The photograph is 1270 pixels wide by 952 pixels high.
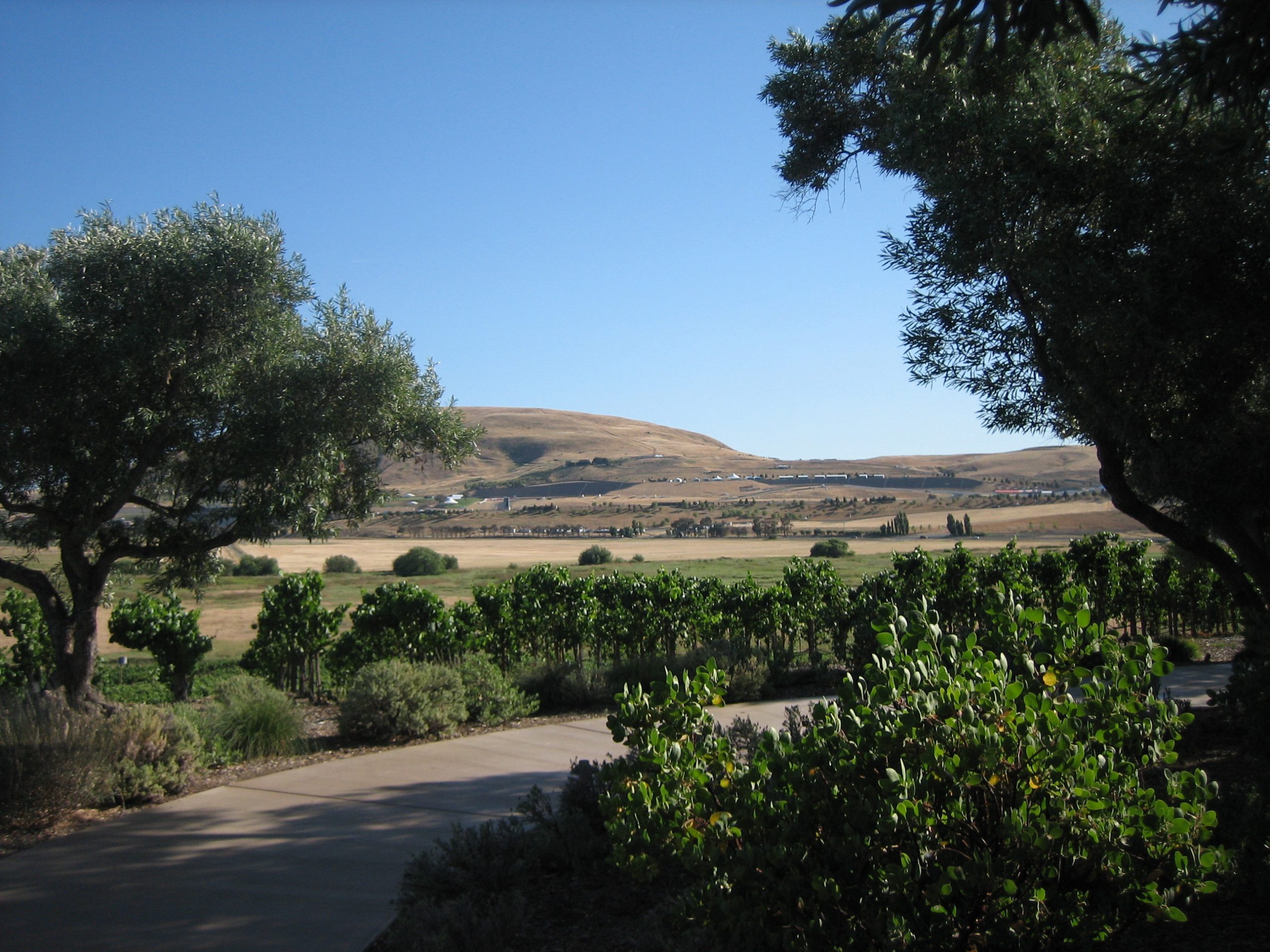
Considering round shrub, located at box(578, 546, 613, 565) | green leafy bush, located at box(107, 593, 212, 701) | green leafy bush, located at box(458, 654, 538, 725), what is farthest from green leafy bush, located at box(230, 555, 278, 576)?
green leafy bush, located at box(458, 654, 538, 725)

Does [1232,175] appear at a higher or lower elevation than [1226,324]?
higher

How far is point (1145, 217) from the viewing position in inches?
225

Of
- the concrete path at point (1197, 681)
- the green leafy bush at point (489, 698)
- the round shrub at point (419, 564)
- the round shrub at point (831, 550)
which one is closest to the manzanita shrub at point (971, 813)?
the green leafy bush at point (489, 698)

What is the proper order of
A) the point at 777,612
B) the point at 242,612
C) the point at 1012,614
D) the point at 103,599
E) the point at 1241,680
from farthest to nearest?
the point at 242,612 → the point at 777,612 → the point at 103,599 → the point at 1241,680 → the point at 1012,614

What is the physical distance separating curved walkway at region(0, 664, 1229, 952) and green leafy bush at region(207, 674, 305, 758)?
67 cm

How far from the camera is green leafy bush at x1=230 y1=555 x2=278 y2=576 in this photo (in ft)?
129

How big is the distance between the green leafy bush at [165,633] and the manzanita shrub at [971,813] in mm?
10149

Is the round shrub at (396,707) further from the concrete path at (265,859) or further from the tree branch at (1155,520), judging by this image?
the tree branch at (1155,520)

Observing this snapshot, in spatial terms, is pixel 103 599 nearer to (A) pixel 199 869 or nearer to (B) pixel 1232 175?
(A) pixel 199 869

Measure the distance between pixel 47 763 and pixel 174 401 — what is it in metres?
2.91

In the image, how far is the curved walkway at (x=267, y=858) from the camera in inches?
172

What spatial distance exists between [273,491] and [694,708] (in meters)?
5.02

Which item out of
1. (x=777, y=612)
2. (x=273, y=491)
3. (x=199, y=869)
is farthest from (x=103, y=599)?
(x=777, y=612)

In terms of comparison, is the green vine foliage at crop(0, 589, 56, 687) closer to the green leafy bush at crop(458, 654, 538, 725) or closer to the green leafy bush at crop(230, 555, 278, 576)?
the green leafy bush at crop(458, 654, 538, 725)
